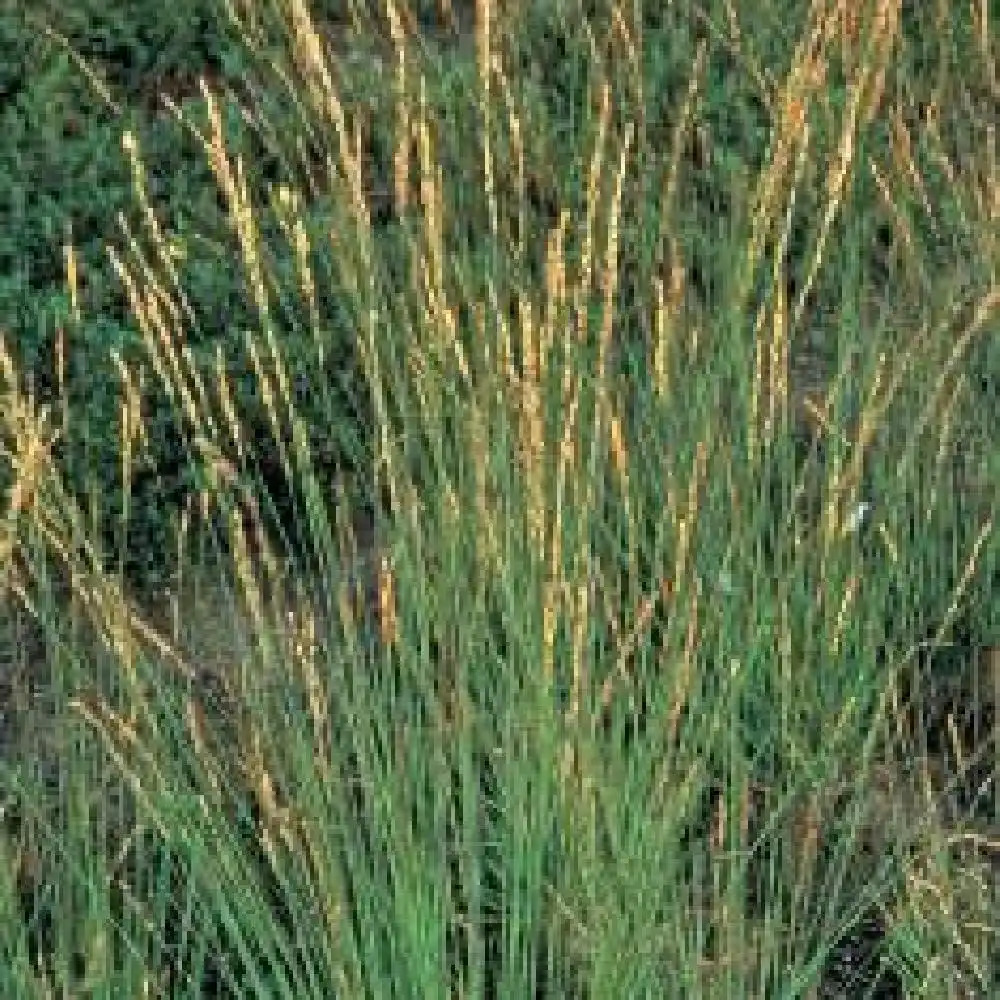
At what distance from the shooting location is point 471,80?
181 inches

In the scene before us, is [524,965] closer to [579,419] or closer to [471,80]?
[579,419]

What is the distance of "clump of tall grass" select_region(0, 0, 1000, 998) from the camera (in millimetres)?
2926

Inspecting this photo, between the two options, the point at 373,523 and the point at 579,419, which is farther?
the point at 373,523

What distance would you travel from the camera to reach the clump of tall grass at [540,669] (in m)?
2.93

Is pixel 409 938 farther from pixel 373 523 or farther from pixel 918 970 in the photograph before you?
pixel 373 523

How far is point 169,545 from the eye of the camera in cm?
427

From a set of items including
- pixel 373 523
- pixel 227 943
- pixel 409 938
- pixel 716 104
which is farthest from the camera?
pixel 716 104

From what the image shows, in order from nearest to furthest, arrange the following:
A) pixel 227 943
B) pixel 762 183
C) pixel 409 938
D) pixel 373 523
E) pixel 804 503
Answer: pixel 409 938 < pixel 762 183 < pixel 227 943 < pixel 804 503 < pixel 373 523

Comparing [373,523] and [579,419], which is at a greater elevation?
[579,419]

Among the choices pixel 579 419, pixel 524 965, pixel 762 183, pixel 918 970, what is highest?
pixel 762 183

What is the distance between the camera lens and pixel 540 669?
117 inches

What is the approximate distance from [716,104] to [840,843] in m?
2.26

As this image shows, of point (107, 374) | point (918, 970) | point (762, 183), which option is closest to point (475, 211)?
point (107, 374)

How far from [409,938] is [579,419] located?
0.93 meters
